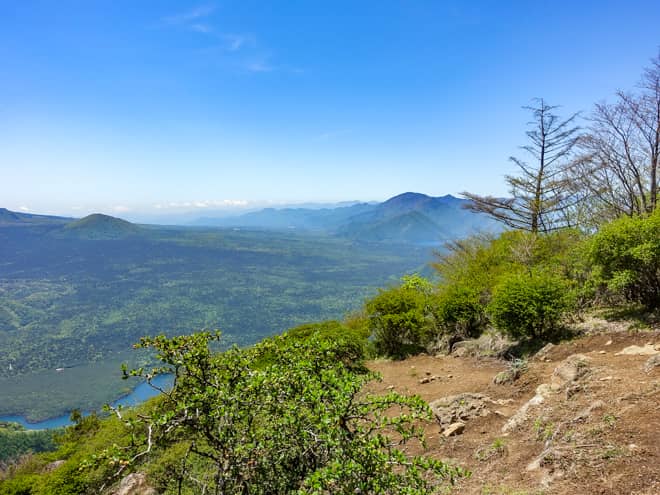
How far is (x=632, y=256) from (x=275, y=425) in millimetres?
10816

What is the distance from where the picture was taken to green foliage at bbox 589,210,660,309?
913 cm

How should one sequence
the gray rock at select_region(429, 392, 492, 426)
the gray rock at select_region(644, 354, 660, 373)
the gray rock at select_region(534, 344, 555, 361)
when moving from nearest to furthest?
1. the gray rock at select_region(644, 354, 660, 373)
2. the gray rock at select_region(429, 392, 492, 426)
3. the gray rock at select_region(534, 344, 555, 361)

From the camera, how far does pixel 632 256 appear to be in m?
9.45

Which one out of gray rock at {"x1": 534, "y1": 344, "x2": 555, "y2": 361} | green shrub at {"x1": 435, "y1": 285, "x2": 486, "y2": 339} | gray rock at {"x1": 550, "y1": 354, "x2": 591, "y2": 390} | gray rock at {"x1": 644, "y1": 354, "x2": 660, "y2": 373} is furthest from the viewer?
green shrub at {"x1": 435, "y1": 285, "x2": 486, "y2": 339}

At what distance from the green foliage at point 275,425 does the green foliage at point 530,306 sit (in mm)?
8947

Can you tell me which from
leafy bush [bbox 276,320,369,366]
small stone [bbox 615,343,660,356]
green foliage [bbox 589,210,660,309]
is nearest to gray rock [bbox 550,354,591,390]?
small stone [bbox 615,343,660,356]

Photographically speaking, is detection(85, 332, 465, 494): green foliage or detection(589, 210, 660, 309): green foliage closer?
detection(85, 332, 465, 494): green foliage

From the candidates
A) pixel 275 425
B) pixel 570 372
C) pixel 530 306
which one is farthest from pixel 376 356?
pixel 275 425

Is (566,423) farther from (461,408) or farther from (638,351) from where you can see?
(638,351)

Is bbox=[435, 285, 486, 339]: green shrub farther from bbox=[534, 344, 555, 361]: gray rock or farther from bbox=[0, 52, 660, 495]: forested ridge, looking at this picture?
bbox=[534, 344, 555, 361]: gray rock

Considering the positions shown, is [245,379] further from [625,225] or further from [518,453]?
[625,225]

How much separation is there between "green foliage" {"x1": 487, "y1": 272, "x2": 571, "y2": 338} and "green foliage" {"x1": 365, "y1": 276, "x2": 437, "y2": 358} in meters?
4.53

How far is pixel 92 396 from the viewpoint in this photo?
88.4 metres

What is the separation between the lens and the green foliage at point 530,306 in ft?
35.1
